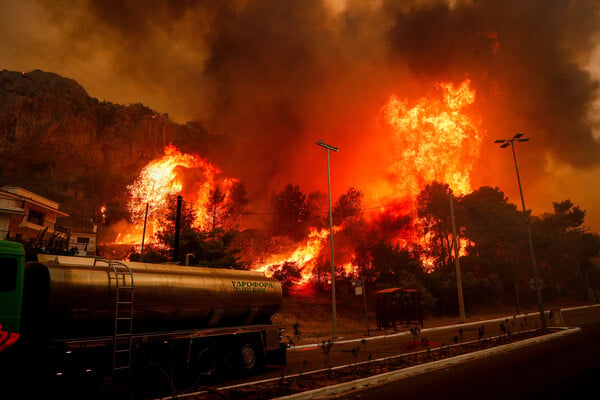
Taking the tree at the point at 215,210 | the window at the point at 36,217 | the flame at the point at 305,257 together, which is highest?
the tree at the point at 215,210

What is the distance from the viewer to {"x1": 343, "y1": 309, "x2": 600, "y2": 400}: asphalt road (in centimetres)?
812

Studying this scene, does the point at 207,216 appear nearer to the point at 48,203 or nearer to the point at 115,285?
the point at 48,203

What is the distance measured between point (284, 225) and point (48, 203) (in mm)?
41213

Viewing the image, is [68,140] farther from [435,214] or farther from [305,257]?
[435,214]

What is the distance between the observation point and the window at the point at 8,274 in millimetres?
7887

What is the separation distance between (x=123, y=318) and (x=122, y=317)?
117 mm

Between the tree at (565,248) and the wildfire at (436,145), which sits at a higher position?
the wildfire at (436,145)

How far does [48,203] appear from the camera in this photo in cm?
4900

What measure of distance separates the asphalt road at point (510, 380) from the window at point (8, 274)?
765 cm

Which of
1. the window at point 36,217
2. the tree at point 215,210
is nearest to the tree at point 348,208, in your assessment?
the tree at point 215,210

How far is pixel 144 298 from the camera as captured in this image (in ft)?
33.6

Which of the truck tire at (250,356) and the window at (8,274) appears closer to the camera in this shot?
the window at (8,274)

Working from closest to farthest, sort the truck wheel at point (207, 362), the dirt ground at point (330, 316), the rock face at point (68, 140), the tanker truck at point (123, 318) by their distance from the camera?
the tanker truck at point (123, 318), the truck wheel at point (207, 362), the dirt ground at point (330, 316), the rock face at point (68, 140)

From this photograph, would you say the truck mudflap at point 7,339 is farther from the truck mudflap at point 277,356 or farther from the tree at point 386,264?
the tree at point 386,264
